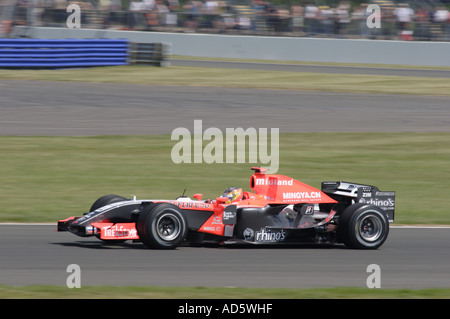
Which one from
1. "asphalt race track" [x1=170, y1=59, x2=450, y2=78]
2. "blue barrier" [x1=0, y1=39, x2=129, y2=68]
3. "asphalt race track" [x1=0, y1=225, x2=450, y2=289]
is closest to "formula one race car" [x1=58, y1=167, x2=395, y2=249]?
"asphalt race track" [x1=0, y1=225, x2=450, y2=289]

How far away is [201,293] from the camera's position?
6750 millimetres

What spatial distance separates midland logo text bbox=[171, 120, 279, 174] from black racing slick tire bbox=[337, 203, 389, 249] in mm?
5339

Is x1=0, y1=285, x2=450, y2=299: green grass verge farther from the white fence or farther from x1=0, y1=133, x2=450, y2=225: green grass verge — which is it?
the white fence

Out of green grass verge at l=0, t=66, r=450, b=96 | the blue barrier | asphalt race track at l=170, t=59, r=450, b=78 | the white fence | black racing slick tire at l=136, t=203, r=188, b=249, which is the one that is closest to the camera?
black racing slick tire at l=136, t=203, r=188, b=249

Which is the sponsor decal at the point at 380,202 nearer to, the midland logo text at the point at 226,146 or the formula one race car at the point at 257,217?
the formula one race car at the point at 257,217

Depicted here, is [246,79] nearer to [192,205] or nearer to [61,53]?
[61,53]

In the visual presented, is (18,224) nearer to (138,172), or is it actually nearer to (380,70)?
(138,172)

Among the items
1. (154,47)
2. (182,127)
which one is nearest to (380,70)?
(154,47)

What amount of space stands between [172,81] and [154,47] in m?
3.72

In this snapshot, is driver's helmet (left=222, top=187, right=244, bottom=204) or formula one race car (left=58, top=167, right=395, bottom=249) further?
driver's helmet (left=222, top=187, right=244, bottom=204)

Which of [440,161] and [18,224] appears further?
[440,161]

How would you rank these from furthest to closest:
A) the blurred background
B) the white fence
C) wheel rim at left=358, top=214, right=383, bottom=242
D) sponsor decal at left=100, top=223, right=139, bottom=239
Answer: the white fence
the blurred background
wheel rim at left=358, top=214, right=383, bottom=242
sponsor decal at left=100, top=223, right=139, bottom=239

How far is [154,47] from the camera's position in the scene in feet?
98.9

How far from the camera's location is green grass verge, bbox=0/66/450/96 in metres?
26.4
